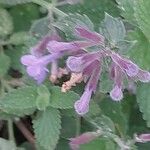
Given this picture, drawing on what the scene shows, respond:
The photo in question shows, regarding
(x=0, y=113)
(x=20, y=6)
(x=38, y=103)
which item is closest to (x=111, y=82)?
(x=38, y=103)

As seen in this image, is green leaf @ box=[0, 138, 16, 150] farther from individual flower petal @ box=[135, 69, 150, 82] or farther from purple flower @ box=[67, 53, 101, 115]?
individual flower petal @ box=[135, 69, 150, 82]

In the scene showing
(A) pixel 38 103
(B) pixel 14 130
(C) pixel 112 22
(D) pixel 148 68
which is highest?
(C) pixel 112 22

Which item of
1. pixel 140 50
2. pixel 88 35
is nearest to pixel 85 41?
pixel 88 35

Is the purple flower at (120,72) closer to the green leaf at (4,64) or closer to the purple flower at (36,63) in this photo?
the purple flower at (36,63)

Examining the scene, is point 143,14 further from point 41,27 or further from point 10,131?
point 10,131

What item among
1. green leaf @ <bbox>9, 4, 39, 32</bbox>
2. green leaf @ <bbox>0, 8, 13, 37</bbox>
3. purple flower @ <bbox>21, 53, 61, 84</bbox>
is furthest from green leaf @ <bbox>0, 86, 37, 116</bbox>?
green leaf @ <bbox>9, 4, 39, 32</bbox>

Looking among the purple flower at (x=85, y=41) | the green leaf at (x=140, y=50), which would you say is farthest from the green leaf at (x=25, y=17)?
the purple flower at (x=85, y=41)

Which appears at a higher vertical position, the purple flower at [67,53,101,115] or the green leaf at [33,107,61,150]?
the purple flower at [67,53,101,115]

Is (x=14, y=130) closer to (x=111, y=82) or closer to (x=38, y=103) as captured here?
(x=38, y=103)
